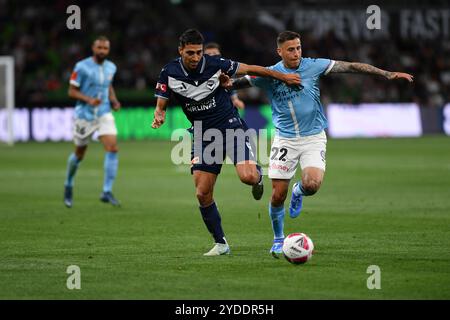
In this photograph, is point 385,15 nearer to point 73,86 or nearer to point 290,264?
point 73,86

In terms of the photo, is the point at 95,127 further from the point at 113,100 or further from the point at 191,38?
the point at 191,38

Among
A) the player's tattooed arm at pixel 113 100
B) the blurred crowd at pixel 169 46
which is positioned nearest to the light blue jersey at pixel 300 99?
the player's tattooed arm at pixel 113 100

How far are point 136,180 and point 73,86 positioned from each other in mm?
4743

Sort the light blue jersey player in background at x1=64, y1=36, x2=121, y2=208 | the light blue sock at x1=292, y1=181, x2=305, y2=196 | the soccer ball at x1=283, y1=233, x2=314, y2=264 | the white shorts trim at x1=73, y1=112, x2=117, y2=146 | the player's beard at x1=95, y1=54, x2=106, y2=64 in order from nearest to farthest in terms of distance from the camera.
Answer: the soccer ball at x1=283, y1=233, x2=314, y2=264, the light blue sock at x1=292, y1=181, x2=305, y2=196, the player's beard at x1=95, y1=54, x2=106, y2=64, the light blue jersey player in background at x1=64, y1=36, x2=121, y2=208, the white shorts trim at x1=73, y1=112, x2=117, y2=146

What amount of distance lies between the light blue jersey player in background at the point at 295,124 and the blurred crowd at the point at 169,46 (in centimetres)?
2226

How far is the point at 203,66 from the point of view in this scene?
10195 millimetres

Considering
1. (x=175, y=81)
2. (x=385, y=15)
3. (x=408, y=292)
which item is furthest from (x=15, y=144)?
(x=408, y=292)

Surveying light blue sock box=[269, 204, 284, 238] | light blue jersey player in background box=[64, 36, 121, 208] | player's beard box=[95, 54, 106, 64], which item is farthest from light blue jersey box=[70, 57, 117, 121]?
light blue sock box=[269, 204, 284, 238]

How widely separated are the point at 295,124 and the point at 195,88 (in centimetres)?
117

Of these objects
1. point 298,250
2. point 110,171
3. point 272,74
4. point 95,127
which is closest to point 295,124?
point 272,74

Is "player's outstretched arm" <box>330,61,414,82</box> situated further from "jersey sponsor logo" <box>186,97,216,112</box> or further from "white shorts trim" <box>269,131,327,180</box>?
"jersey sponsor logo" <box>186,97,216,112</box>

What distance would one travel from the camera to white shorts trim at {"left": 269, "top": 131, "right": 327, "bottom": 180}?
1041cm

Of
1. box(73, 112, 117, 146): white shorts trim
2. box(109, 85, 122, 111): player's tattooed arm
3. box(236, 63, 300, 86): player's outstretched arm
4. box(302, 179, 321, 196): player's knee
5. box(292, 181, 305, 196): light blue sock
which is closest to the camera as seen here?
box(236, 63, 300, 86): player's outstretched arm
